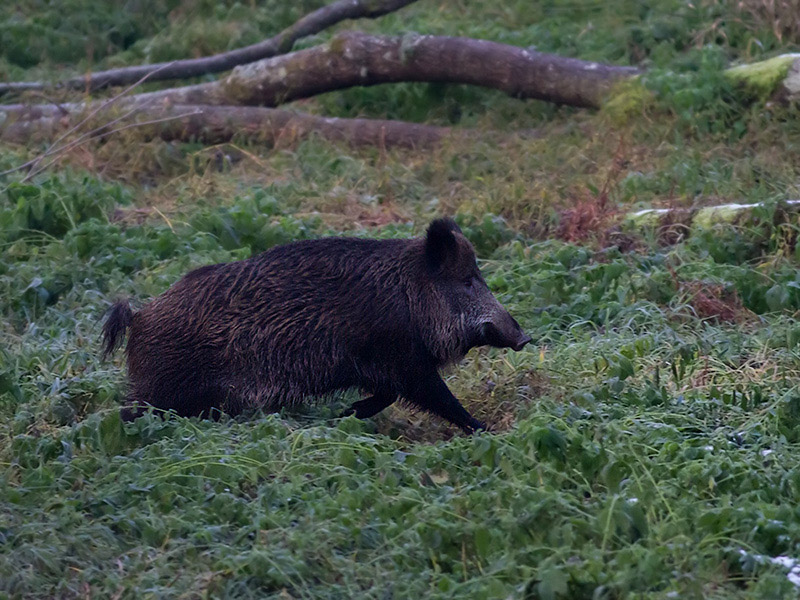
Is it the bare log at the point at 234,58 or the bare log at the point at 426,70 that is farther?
the bare log at the point at 234,58

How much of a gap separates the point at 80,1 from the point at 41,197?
6.30 m

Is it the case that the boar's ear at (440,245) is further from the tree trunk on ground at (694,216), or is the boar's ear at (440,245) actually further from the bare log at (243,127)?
the bare log at (243,127)

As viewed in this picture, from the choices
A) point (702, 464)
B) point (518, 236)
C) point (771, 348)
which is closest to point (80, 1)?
point (518, 236)

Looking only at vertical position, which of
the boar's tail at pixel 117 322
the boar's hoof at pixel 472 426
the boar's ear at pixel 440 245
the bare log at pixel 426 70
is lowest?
the boar's hoof at pixel 472 426

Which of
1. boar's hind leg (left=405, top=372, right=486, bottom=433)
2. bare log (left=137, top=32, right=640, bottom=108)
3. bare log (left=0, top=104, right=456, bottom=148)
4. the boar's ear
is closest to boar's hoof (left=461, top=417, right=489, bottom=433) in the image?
boar's hind leg (left=405, top=372, right=486, bottom=433)

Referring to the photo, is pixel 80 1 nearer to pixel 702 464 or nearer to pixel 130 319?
pixel 130 319

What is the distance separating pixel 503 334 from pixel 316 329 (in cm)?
89

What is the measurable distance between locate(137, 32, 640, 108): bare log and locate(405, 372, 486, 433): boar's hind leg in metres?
5.27

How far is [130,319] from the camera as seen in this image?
5.55 meters

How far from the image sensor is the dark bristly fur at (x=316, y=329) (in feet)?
17.8

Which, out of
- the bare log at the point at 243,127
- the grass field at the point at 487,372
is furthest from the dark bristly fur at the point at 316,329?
the bare log at the point at 243,127

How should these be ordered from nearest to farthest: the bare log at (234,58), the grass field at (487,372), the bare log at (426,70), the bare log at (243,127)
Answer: the grass field at (487,372)
the bare log at (426,70)
the bare log at (243,127)
the bare log at (234,58)

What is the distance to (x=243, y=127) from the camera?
1041 cm

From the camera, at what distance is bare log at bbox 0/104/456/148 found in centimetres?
1032
